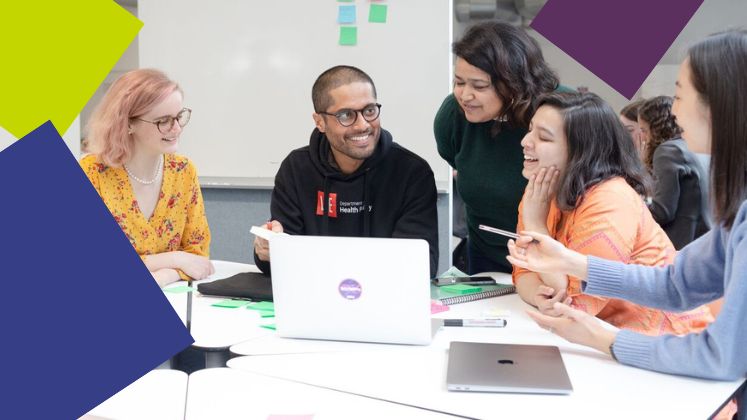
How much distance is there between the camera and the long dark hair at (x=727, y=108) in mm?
1258

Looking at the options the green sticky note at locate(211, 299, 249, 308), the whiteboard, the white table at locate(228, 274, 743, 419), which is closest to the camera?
the white table at locate(228, 274, 743, 419)

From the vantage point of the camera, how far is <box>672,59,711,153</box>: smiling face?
131 centimetres

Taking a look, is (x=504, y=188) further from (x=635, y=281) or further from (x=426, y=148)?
(x=426, y=148)

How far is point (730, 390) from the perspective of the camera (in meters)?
1.25

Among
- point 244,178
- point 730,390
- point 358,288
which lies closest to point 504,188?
point 358,288

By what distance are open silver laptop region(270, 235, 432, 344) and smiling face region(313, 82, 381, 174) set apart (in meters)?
0.84

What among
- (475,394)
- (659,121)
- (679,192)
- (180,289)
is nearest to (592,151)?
(475,394)

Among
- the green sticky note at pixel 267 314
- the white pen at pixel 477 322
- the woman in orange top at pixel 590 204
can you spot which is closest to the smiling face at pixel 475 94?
the woman in orange top at pixel 590 204

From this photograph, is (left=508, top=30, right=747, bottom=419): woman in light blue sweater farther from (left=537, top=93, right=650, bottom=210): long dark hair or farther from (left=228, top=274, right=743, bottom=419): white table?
(left=537, top=93, right=650, bottom=210): long dark hair

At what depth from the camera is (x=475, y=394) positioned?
1.24 m

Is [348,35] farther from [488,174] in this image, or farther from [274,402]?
[274,402]

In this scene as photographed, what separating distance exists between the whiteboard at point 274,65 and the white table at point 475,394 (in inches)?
80.0

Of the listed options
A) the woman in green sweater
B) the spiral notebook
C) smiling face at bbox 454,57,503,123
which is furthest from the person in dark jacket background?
the spiral notebook

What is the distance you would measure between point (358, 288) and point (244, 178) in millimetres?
2477
